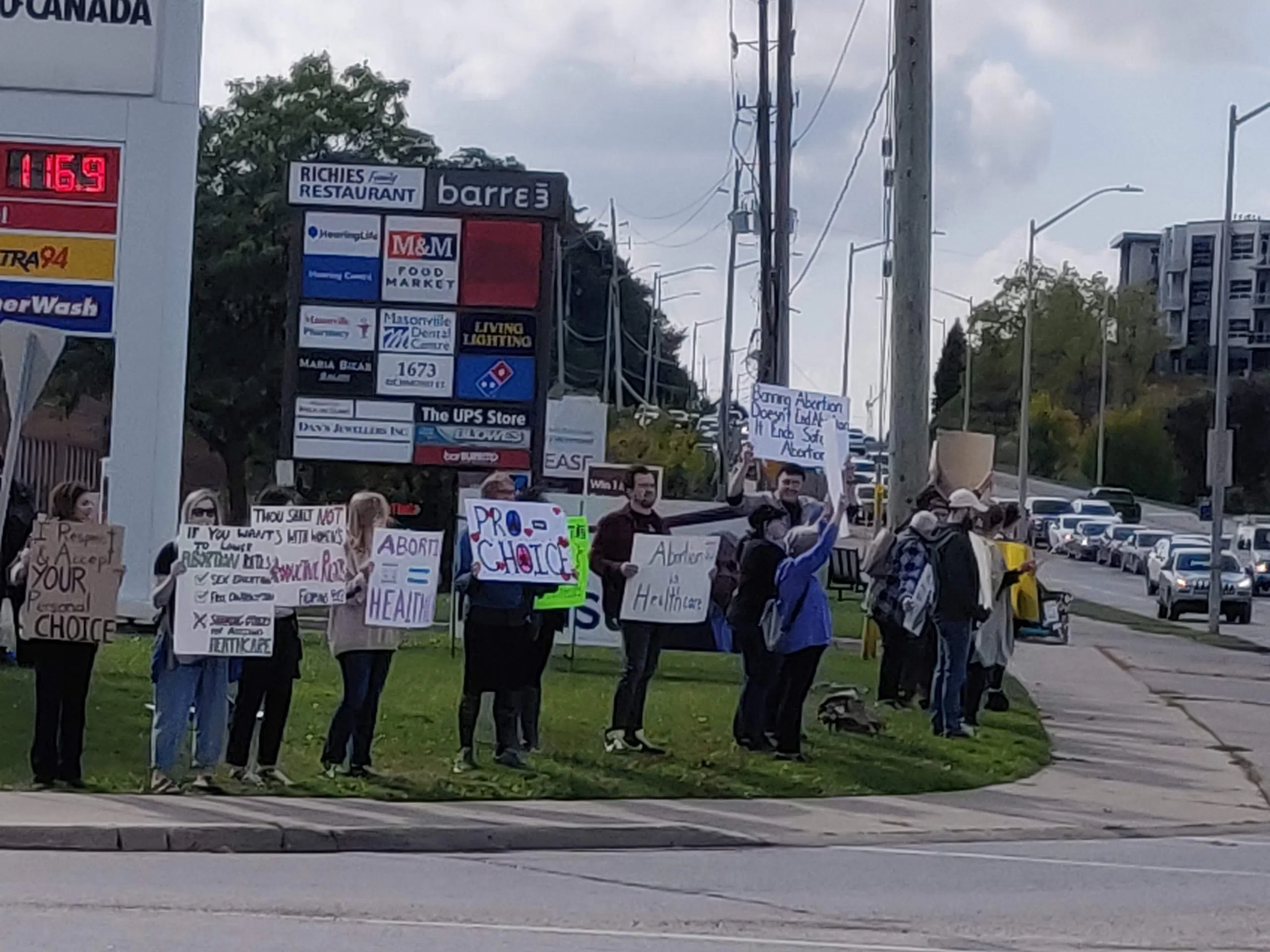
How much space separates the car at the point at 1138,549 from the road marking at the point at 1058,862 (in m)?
57.1

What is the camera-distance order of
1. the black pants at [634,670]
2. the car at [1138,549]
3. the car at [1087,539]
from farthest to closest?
1. the car at [1087,539]
2. the car at [1138,549]
3. the black pants at [634,670]

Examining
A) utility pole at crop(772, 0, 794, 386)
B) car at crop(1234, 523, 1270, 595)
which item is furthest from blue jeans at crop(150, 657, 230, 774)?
car at crop(1234, 523, 1270, 595)

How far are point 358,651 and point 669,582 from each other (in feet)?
8.72

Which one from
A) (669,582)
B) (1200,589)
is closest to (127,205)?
(669,582)

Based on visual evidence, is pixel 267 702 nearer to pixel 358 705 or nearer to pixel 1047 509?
pixel 358 705

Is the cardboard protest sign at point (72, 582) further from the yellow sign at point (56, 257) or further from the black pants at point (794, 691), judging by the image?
the yellow sign at point (56, 257)

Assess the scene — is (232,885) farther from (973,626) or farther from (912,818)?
(973,626)

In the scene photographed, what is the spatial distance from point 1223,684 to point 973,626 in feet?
35.6

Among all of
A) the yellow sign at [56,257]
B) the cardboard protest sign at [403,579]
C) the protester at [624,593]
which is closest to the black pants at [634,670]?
the protester at [624,593]

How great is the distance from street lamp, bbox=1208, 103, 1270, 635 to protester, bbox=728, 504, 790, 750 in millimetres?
25746

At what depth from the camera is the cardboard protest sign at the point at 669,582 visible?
1515cm

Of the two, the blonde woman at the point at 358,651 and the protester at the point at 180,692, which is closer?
the protester at the point at 180,692

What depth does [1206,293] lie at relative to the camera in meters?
147

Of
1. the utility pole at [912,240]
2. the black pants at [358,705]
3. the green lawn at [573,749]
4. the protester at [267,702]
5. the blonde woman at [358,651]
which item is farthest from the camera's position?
the utility pole at [912,240]
